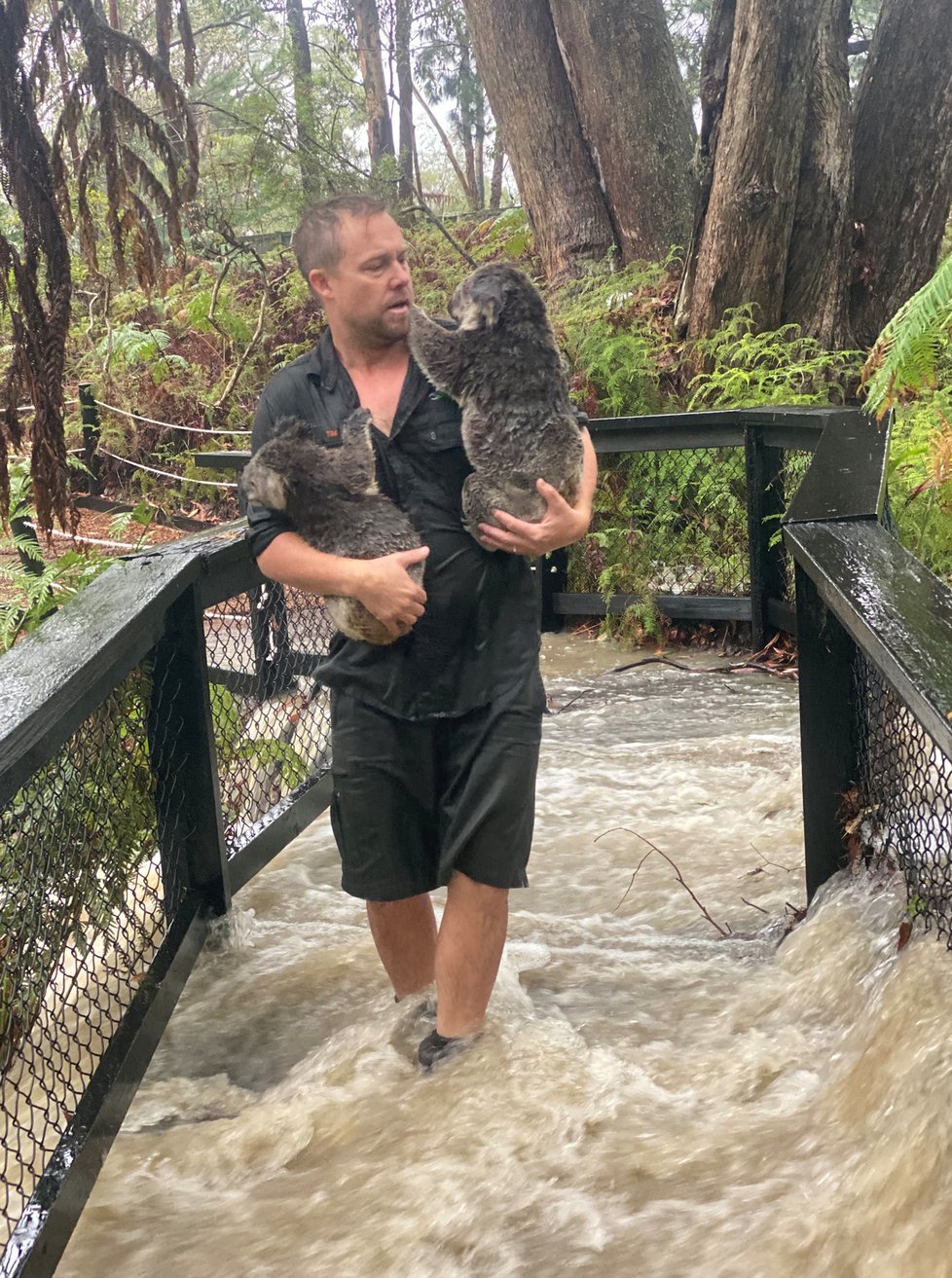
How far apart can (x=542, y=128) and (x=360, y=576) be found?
8.34m

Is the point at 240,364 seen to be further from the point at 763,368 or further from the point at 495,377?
the point at 495,377

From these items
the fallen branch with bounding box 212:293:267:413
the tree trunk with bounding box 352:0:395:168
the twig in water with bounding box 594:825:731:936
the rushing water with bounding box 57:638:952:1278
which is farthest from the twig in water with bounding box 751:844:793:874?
the tree trunk with bounding box 352:0:395:168

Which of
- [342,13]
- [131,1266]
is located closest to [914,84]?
[131,1266]

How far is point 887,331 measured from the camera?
3201 mm

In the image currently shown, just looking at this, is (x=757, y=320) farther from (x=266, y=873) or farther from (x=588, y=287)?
(x=266, y=873)

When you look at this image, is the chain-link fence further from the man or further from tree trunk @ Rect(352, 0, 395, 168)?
tree trunk @ Rect(352, 0, 395, 168)

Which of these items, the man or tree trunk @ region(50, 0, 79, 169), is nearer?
the man

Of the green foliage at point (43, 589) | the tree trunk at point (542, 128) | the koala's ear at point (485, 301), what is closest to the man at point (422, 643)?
the koala's ear at point (485, 301)

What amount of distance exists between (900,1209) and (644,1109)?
71 centimetres

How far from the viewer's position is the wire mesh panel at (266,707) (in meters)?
4.24

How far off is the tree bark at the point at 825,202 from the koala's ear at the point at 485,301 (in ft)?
19.0

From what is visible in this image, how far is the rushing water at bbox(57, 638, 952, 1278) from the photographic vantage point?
209 centimetres

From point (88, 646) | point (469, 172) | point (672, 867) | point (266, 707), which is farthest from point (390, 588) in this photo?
point (469, 172)

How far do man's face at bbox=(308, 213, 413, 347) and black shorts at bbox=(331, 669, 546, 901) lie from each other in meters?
0.84
